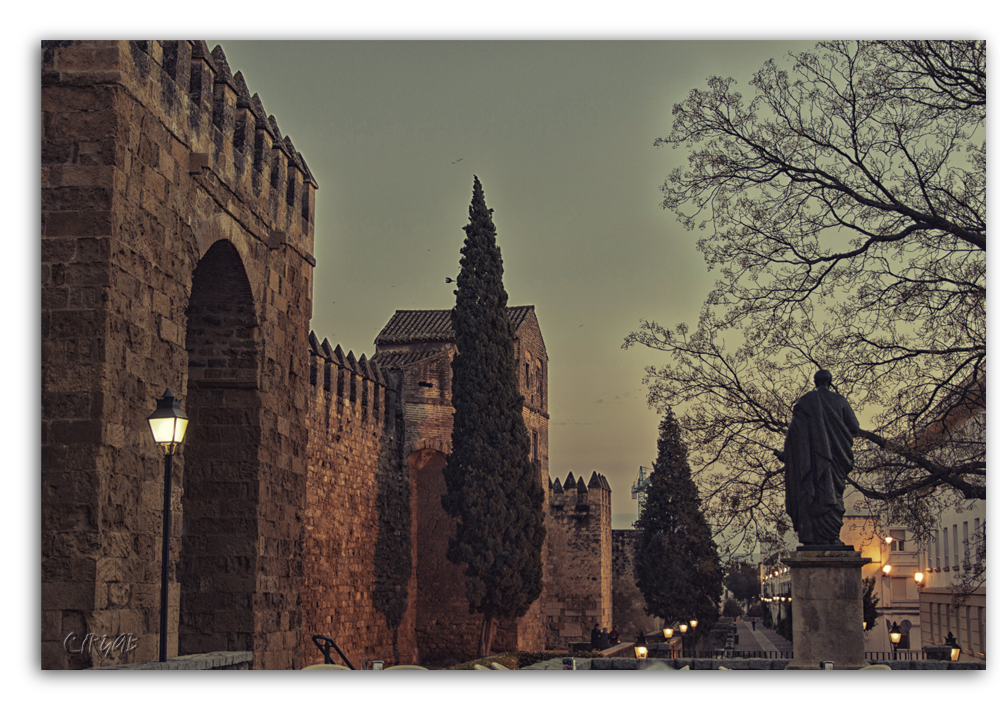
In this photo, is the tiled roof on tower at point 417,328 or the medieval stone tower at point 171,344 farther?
the tiled roof on tower at point 417,328

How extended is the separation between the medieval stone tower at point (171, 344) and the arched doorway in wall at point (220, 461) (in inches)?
0.7

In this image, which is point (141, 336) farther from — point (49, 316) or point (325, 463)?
point (325, 463)

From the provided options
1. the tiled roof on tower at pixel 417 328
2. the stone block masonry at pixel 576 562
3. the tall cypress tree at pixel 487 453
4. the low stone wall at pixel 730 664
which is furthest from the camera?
the stone block masonry at pixel 576 562

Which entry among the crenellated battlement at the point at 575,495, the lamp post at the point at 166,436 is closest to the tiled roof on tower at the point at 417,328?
the crenellated battlement at the point at 575,495

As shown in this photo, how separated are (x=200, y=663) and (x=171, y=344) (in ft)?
9.33

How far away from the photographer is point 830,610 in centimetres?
970

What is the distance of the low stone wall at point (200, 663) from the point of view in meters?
7.35

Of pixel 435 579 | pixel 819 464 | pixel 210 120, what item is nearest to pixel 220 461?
pixel 210 120

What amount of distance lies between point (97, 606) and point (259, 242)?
5.01 metres

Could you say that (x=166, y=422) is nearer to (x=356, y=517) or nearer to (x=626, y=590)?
(x=356, y=517)

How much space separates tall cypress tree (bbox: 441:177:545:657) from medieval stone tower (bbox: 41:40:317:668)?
14.5m

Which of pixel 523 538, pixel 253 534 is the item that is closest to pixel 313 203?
pixel 253 534

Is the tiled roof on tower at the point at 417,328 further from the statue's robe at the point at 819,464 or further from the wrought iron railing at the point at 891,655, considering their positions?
the statue's robe at the point at 819,464

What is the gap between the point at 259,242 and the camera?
1171cm
